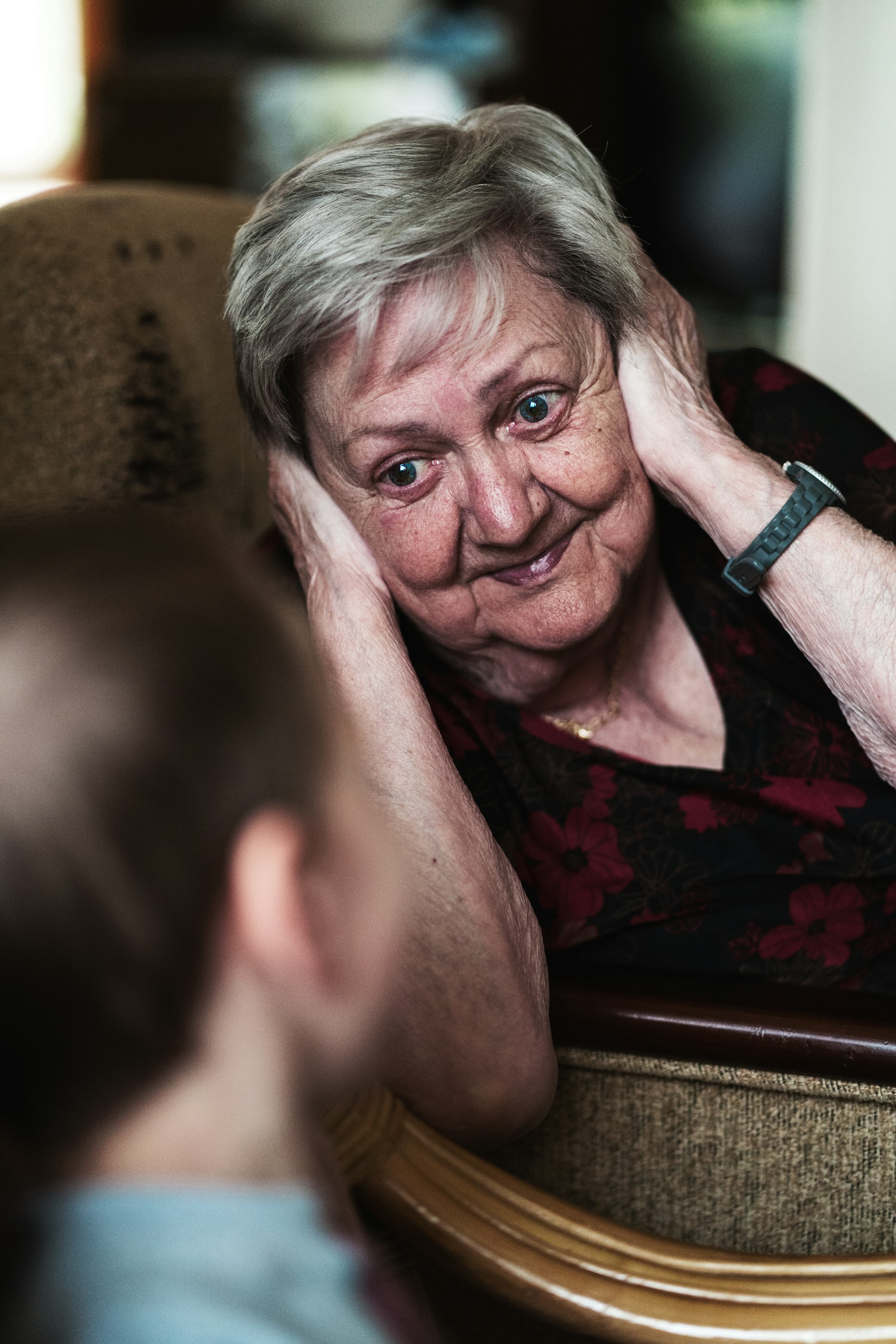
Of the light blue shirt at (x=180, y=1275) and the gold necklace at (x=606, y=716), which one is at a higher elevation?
the light blue shirt at (x=180, y=1275)

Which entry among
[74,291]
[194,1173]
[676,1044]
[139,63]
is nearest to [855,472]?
[676,1044]

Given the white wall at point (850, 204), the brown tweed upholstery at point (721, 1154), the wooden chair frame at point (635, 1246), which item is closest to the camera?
the wooden chair frame at point (635, 1246)

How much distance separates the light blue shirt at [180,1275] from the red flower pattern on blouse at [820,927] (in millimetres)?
786

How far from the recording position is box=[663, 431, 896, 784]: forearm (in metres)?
1.23

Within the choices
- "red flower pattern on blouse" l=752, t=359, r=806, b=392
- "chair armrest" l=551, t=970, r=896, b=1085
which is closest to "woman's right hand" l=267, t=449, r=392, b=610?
"chair armrest" l=551, t=970, r=896, b=1085

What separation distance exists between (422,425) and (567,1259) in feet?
2.39

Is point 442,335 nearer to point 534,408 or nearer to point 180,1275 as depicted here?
point 534,408

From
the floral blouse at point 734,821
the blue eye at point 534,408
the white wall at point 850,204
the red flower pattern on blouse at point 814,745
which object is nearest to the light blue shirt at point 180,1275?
the floral blouse at point 734,821

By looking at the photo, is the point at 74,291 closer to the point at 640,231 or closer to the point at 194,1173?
the point at 640,231

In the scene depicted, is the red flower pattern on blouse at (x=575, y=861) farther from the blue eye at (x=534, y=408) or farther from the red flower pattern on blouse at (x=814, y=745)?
the blue eye at (x=534, y=408)

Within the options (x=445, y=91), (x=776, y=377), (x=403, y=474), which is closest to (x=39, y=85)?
(x=445, y=91)

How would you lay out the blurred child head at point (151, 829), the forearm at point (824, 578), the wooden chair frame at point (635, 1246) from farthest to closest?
the forearm at point (824, 578), the wooden chair frame at point (635, 1246), the blurred child head at point (151, 829)

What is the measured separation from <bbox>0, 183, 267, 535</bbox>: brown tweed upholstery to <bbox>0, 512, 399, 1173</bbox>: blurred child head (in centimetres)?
77

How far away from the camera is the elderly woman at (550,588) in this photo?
110cm
